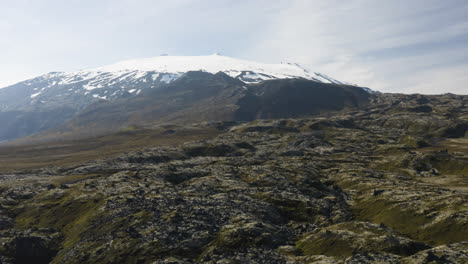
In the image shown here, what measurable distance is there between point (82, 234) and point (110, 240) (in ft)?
34.2

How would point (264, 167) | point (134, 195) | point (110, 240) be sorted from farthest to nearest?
point (264, 167) → point (134, 195) → point (110, 240)

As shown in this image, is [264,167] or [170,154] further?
[170,154]

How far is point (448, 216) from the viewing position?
75812 millimetres

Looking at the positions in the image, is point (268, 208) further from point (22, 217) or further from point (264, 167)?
point (22, 217)

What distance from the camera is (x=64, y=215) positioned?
91.5m

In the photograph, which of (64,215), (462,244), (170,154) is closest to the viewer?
(462,244)

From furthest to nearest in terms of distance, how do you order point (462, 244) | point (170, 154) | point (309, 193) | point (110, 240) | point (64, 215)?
point (170, 154)
point (309, 193)
point (64, 215)
point (110, 240)
point (462, 244)

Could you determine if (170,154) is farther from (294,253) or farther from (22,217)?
(294,253)

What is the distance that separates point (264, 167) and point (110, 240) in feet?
267

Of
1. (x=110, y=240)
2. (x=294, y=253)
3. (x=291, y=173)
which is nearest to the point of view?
(x=294, y=253)

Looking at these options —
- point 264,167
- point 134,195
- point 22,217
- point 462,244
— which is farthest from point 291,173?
point 22,217

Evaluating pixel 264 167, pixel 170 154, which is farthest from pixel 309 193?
pixel 170 154

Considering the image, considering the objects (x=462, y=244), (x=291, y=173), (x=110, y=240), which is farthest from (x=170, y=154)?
(x=462, y=244)

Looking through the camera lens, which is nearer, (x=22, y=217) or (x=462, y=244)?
(x=462, y=244)
